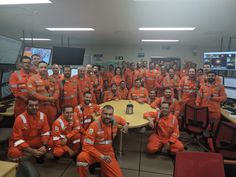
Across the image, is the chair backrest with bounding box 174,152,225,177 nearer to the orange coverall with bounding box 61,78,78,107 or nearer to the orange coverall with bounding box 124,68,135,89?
the orange coverall with bounding box 61,78,78,107

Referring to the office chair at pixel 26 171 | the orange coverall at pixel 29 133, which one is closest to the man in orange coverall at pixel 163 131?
the orange coverall at pixel 29 133

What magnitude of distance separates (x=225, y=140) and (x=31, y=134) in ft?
8.64

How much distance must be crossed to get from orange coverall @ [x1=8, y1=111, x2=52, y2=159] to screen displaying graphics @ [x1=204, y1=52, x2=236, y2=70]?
526 centimetres

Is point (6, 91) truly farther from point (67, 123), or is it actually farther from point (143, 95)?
point (143, 95)

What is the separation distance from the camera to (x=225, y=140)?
229 centimetres

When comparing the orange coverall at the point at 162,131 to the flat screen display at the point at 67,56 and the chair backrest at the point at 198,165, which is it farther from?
the flat screen display at the point at 67,56

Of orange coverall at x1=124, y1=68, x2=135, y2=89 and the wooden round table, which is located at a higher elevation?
orange coverall at x1=124, y1=68, x2=135, y2=89

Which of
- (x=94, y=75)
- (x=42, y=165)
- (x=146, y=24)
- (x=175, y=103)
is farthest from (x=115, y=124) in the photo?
(x=94, y=75)

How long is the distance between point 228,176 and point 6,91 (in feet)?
13.5

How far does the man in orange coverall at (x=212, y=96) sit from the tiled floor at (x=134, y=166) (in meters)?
1.40

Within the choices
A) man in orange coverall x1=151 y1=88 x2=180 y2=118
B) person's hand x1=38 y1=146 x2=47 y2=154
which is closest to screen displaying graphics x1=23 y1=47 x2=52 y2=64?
person's hand x1=38 y1=146 x2=47 y2=154

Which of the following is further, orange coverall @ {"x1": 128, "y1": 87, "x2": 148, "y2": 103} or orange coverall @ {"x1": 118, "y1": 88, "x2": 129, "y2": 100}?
orange coverall @ {"x1": 118, "y1": 88, "x2": 129, "y2": 100}

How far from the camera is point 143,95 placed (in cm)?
450

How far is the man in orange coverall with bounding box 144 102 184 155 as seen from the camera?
291cm
